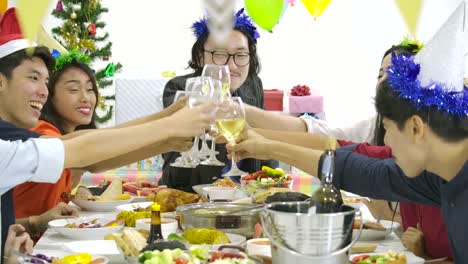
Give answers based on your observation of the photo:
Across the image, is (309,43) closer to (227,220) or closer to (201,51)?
(201,51)

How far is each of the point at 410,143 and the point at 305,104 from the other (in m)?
5.19

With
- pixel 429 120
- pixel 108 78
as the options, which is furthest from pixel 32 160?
pixel 108 78

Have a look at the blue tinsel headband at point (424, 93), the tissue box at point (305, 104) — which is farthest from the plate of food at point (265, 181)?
the tissue box at point (305, 104)

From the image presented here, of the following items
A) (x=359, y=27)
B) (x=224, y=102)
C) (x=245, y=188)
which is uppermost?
(x=359, y=27)

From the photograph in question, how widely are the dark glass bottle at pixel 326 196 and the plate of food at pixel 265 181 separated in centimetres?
117

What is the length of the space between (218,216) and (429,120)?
0.69 meters

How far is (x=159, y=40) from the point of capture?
7.73 m

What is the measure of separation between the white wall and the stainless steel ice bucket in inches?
250

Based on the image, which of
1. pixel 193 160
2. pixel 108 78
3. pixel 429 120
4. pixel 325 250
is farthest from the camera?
pixel 108 78

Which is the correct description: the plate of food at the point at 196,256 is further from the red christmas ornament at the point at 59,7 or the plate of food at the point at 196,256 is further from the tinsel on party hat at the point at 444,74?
the red christmas ornament at the point at 59,7

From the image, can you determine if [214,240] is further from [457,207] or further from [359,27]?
[359,27]

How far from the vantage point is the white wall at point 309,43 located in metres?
7.71

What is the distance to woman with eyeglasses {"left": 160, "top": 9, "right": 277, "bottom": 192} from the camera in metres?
3.19

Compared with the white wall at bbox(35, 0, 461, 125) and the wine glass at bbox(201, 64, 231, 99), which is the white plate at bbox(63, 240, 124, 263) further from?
the white wall at bbox(35, 0, 461, 125)
